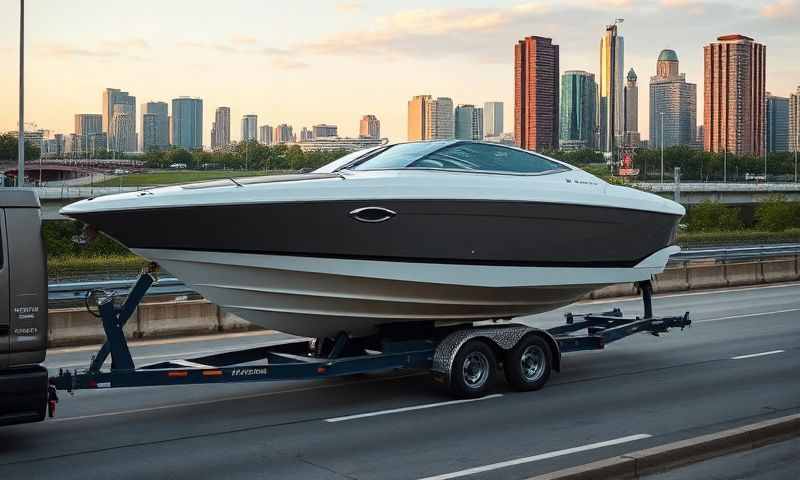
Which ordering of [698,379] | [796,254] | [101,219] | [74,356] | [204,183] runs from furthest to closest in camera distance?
[796,254] → [74,356] → [698,379] → [204,183] → [101,219]

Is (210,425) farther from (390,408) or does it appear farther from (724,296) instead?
(724,296)

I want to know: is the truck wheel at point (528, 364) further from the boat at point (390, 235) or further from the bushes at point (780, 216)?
the bushes at point (780, 216)

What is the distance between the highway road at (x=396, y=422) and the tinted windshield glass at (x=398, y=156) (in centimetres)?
272

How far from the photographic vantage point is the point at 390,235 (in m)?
11.0

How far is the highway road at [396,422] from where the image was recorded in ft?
28.6

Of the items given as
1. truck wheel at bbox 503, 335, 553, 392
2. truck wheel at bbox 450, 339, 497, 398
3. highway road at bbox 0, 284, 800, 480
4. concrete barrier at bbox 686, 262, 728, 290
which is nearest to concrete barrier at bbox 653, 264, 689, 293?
concrete barrier at bbox 686, 262, 728, 290

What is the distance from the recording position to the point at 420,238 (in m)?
11.2

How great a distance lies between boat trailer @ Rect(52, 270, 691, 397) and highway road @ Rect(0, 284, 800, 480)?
36cm

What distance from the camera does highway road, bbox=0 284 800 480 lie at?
871 centimetres

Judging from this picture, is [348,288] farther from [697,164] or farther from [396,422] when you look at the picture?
[697,164]

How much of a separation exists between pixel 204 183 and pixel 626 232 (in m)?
5.69

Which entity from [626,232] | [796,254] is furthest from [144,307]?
[796,254]

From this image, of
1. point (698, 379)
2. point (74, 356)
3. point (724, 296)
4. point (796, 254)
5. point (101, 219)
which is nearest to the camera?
point (101, 219)

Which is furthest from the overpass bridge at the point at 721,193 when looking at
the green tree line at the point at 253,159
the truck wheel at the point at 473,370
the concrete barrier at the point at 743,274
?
the truck wheel at the point at 473,370
